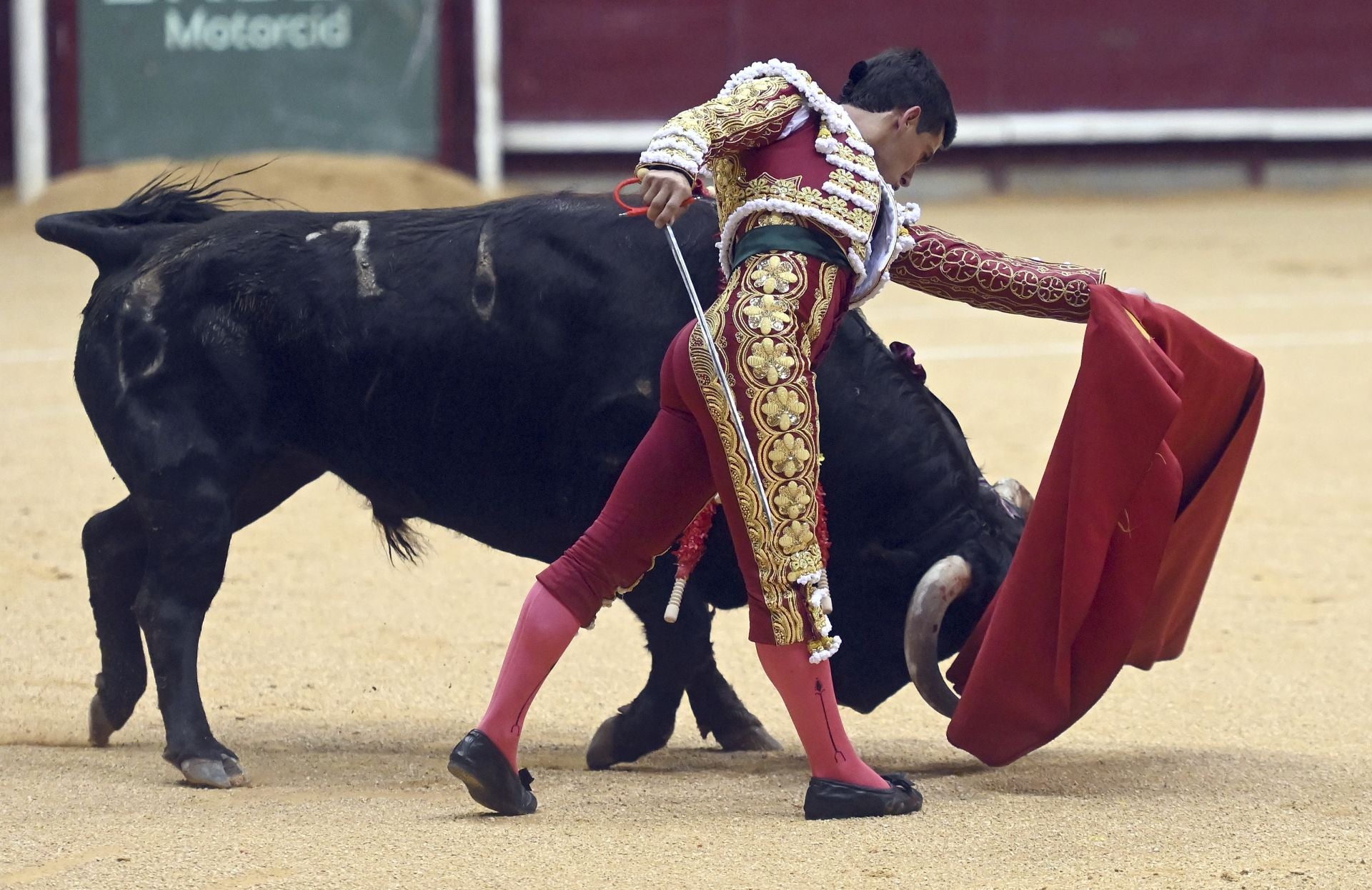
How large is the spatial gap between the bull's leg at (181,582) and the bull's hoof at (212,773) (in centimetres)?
5

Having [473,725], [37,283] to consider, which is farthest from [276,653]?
[37,283]

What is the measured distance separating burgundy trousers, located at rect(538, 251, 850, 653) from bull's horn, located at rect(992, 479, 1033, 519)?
25.5 inches

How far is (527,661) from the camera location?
2779mm

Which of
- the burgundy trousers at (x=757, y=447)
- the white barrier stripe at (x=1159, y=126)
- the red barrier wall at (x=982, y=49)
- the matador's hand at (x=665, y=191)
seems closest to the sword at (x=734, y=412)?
the burgundy trousers at (x=757, y=447)

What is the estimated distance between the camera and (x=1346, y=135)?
13.0 meters

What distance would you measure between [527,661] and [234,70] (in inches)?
374

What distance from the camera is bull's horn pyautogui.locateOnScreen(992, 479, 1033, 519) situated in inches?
129

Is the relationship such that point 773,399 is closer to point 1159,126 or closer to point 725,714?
point 725,714

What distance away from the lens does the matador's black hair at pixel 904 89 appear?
8.96 feet

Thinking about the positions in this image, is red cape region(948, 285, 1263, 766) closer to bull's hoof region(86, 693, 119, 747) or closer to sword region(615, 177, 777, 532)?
sword region(615, 177, 777, 532)

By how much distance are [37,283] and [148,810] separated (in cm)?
725

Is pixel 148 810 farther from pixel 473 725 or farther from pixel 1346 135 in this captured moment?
pixel 1346 135

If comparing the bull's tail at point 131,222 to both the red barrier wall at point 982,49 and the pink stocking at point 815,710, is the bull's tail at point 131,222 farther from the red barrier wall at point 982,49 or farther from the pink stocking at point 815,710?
the red barrier wall at point 982,49

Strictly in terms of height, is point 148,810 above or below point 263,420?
below
